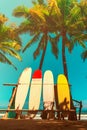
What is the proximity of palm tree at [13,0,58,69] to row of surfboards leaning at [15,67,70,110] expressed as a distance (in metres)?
8.29

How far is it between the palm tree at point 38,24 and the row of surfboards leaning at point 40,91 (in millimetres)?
8286

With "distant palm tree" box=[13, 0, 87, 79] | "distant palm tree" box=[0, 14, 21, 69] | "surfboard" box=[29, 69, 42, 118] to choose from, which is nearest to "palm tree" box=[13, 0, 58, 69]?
"distant palm tree" box=[13, 0, 87, 79]

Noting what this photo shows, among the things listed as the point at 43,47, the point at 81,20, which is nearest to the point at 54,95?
the point at 81,20

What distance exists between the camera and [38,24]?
2694cm

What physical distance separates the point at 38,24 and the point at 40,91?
10.7 meters

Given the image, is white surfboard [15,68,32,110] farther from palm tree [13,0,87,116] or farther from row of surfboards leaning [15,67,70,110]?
palm tree [13,0,87,116]

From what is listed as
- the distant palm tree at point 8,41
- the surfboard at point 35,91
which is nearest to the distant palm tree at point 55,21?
the distant palm tree at point 8,41

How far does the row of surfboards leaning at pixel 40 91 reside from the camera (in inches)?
638

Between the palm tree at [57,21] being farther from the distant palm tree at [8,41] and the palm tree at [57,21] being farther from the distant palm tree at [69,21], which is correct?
the distant palm tree at [8,41]

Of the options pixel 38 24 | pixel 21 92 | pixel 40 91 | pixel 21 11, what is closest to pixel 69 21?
pixel 38 24

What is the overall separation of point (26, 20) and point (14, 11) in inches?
50.7

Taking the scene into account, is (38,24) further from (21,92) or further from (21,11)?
(21,92)

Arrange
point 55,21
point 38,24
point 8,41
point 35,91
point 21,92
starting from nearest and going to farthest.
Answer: point 21,92
point 35,91
point 55,21
point 38,24
point 8,41

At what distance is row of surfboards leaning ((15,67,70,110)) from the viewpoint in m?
16.2
